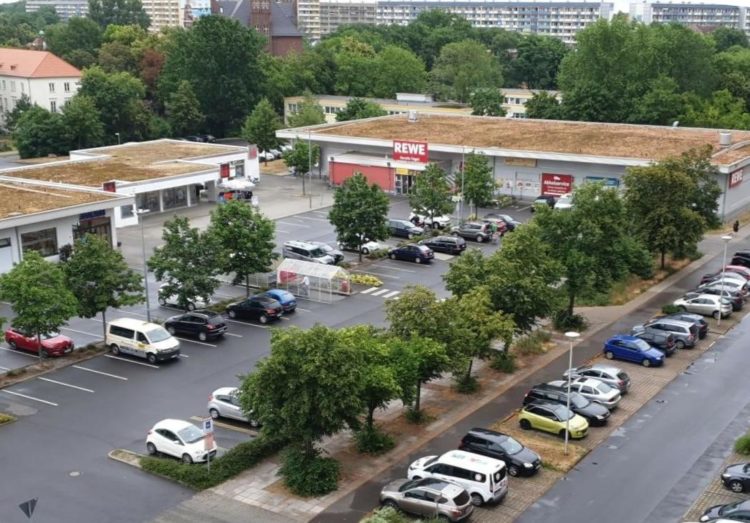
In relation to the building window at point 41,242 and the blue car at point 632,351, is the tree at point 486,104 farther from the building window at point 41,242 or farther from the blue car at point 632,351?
the blue car at point 632,351

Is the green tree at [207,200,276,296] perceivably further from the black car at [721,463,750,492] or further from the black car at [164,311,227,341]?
the black car at [721,463,750,492]

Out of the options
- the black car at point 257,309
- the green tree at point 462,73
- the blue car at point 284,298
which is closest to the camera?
the black car at point 257,309

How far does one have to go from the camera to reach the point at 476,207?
59375 millimetres

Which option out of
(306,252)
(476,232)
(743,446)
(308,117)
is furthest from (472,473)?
(308,117)

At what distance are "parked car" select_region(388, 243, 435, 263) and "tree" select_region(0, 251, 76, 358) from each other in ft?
65.0

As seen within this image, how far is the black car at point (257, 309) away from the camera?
37281 millimetres

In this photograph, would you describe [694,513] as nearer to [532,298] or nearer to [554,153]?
[532,298]

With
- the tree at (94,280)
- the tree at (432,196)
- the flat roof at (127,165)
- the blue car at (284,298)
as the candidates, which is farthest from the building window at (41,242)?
the tree at (432,196)

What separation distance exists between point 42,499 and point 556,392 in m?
15.5

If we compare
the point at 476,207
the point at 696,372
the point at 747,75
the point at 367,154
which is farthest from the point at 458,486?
the point at 747,75

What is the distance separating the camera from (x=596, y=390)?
28453mm

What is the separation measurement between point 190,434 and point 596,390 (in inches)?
510

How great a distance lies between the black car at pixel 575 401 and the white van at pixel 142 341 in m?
13.4

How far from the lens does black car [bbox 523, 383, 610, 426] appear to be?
89.4 feet
